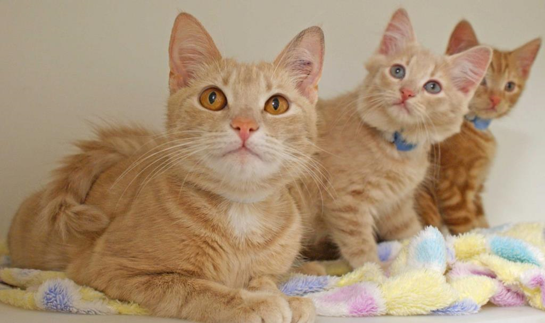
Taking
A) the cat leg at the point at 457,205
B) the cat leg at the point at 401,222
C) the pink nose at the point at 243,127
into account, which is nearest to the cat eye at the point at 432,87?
the cat leg at the point at 401,222

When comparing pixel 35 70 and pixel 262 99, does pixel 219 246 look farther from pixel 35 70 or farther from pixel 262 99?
pixel 35 70

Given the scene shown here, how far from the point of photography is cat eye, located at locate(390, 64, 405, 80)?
72.4 inches

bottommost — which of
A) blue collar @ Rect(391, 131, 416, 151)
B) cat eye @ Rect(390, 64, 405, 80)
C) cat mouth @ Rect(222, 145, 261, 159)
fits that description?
blue collar @ Rect(391, 131, 416, 151)

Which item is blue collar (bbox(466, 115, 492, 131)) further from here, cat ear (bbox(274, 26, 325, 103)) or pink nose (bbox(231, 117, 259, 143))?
pink nose (bbox(231, 117, 259, 143))

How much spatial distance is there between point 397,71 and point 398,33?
192mm

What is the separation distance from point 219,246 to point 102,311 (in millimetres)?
307

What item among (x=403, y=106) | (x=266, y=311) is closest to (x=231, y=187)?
(x=266, y=311)

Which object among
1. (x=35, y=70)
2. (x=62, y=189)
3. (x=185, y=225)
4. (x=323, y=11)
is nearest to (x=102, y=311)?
(x=185, y=225)

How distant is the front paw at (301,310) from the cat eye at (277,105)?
462 mm

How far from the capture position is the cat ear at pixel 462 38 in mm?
2199

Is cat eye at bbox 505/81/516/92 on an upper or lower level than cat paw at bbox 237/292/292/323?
upper

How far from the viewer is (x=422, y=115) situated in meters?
1.72

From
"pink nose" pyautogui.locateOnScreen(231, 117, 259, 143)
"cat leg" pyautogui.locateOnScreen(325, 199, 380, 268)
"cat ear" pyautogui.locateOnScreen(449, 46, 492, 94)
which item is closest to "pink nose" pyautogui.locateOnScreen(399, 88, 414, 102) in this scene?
"cat ear" pyautogui.locateOnScreen(449, 46, 492, 94)

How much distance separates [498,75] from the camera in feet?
7.26
